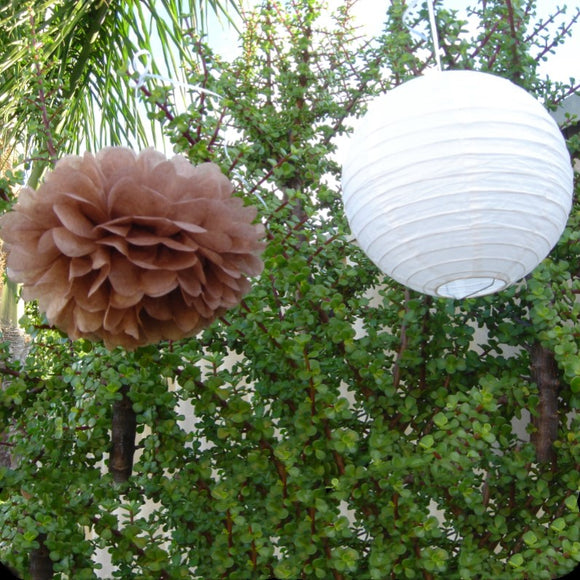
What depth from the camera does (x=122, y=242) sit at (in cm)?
72

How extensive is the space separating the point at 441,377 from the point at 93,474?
656mm

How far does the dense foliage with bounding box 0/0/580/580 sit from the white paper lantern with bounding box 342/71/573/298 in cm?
26

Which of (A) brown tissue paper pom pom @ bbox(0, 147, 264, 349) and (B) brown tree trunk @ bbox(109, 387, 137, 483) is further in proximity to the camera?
(B) brown tree trunk @ bbox(109, 387, 137, 483)

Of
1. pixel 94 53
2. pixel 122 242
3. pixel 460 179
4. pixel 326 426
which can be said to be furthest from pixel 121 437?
pixel 94 53

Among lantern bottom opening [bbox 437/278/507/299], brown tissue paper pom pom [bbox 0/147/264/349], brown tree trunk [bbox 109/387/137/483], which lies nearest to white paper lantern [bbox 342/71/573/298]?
lantern bottom opening [bbox 437/278/507/299]

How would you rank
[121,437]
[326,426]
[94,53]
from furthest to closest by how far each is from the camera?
[94,53] → [121,437] → [326,426]

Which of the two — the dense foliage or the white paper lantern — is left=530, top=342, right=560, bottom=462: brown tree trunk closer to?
the dense foliage

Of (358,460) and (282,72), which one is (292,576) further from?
(282,72)

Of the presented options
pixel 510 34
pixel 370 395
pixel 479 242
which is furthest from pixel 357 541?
pixel 510 34

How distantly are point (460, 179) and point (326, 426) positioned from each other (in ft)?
1.71

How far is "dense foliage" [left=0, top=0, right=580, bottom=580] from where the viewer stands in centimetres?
103

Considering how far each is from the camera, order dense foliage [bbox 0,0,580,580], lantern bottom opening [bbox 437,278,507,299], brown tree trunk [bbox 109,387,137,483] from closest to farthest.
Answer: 1. lantern bottom opening [bbox 437,278,507,299]
2. dense foliage [bbox 0,0,580,580]
3. brown tree trunk [bbox 109,387,137,483]

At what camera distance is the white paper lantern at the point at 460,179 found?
73 cm

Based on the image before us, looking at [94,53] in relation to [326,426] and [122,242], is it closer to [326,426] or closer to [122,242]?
[326,426]
